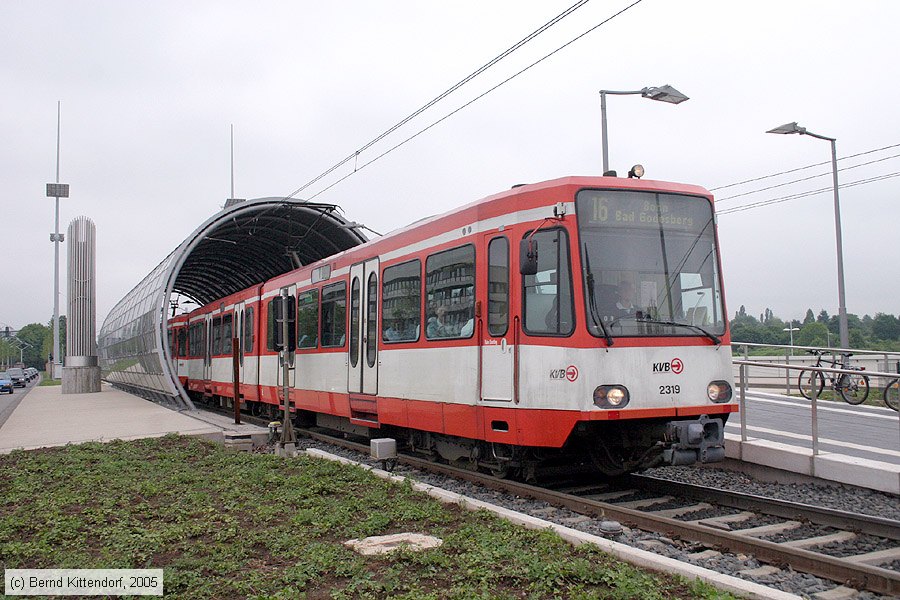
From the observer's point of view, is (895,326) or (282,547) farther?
(895,326)

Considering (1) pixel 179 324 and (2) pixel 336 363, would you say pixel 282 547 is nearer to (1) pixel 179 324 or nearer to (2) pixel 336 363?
(2) pixel 336 363

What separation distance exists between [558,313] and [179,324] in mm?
25415

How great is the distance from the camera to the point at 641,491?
28.9 ft

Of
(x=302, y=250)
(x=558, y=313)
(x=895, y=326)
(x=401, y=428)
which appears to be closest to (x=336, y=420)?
(x=401, y=428)

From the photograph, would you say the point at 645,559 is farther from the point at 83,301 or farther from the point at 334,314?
the point at 83,301

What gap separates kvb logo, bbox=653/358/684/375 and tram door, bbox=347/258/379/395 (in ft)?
15.5

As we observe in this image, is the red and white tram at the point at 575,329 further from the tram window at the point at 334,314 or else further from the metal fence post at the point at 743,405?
the tram window at the point at 334,314

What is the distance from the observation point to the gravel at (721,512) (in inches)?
214

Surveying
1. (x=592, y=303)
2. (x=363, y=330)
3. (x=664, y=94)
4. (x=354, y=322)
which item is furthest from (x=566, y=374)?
(x=664, y=94)

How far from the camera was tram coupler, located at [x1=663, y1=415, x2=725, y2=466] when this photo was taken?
303 inches

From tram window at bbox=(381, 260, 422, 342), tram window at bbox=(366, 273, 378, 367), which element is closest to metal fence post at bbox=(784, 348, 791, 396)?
tram window at bbox=(381, 260, 422, 342)

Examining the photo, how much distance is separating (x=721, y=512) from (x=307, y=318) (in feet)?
30.5

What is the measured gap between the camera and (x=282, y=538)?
21.1 feet

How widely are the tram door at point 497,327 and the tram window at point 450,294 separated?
1.00 feet
